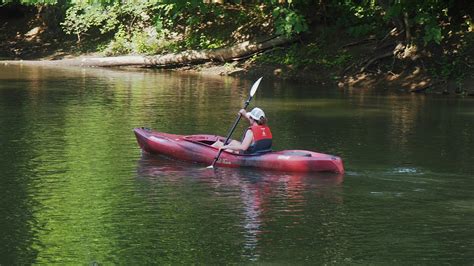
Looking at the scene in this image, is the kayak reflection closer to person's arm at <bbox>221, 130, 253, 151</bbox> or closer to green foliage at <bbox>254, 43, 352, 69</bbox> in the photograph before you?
person's arm at <bbox>221, 130, 253, 151</bbox>

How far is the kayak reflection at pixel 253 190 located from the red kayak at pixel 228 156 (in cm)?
10

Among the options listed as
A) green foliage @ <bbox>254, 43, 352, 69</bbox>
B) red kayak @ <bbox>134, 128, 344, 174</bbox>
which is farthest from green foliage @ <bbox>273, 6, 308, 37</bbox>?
red kayak @ <bbox>134, 128, 344, 174</bbox>

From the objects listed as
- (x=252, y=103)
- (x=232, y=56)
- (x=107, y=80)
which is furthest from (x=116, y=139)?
(x=232, y=56)

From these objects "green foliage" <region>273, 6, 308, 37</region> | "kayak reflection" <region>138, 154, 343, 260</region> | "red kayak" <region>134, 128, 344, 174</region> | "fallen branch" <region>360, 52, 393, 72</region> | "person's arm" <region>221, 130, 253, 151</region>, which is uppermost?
"green foliage" <region>273, 6, 308, 37</region>

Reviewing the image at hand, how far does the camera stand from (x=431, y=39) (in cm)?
2567

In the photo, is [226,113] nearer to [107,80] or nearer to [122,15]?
[107,80]

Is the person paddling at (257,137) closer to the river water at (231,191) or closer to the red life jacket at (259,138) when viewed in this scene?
the red life jacket at (259,138)

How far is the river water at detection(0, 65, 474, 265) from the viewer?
9.94 meters

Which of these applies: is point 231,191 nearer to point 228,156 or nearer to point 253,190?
point 253,190

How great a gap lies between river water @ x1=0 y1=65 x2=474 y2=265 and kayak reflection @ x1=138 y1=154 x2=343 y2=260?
3cm

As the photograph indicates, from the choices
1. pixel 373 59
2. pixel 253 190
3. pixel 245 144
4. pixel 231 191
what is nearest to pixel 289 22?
pixel 373 59

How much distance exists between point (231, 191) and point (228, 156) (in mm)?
1692

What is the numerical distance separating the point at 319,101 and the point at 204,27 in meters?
11.6

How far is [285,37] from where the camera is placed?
30078 mm
